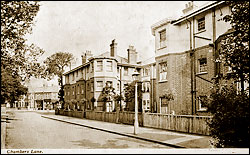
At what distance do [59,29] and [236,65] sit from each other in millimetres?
3764

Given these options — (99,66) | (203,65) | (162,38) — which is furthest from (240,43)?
(99,66)

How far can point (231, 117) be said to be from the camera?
13.0ft

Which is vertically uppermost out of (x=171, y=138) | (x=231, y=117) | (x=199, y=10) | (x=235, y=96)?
(x=199, y=10)

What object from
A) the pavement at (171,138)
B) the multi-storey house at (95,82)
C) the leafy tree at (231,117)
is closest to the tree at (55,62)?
the pavement at (171,138)

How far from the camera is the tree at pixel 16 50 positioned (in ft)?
11.9

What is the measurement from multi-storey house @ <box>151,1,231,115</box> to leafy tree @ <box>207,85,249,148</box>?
6.16 m

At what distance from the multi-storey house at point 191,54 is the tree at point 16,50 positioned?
25.1 feet

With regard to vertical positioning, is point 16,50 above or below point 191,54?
below

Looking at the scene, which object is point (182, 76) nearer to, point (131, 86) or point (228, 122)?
point (228, 122)

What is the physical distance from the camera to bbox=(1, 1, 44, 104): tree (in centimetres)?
362

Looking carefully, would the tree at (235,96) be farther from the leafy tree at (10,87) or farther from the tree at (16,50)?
the leafy tree at (10,87)

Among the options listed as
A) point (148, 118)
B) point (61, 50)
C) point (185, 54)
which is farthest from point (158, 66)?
point (61, 50)

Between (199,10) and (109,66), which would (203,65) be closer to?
(199,10)

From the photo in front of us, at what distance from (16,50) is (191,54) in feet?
31.1
